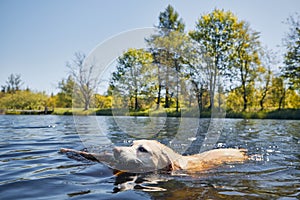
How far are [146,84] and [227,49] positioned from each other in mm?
32867

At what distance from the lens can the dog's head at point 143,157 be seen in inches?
Result: 180

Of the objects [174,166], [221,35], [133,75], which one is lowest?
[174,166]

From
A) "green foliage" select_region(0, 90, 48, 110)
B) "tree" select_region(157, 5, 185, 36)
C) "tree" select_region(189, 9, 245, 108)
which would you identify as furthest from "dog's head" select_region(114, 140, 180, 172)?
"green foliage" select_region(0, 90, 48, 110)

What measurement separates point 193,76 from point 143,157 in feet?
23.7

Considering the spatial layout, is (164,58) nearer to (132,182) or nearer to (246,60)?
(132,182)

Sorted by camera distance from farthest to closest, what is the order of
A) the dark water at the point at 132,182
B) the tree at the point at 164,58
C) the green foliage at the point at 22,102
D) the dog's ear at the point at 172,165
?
the green foliage at the point at 22,102
the tree at the point at 164,58
the dog's ear at the point at 172,165
the dark water at the point at 132,182

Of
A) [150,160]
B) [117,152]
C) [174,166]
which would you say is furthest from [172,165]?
[117,152]

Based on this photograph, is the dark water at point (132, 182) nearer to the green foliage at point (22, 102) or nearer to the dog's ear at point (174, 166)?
the dog's ear at point (174, 166)

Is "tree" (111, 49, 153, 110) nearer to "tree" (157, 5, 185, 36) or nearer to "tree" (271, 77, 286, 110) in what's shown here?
"tree" (271, 77, 286, 110)

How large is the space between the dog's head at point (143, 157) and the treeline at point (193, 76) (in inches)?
106

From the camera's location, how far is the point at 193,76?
11406mm

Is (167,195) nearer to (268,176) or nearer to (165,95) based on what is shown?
(268,176)

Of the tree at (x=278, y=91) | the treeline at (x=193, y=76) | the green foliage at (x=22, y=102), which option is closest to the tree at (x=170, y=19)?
the treeline at (x=193, y=76)

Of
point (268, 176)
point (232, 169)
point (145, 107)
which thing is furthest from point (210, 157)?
point (145, 107)
